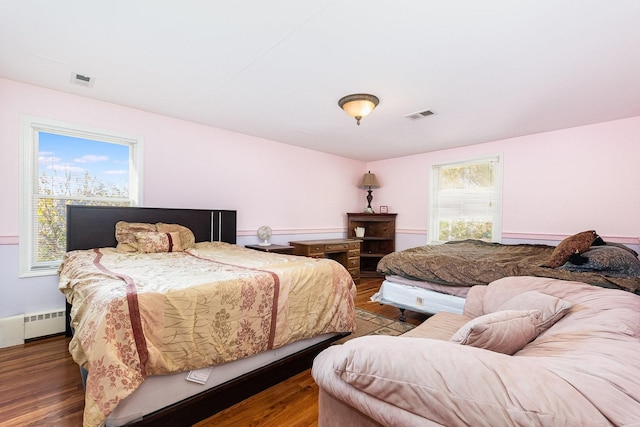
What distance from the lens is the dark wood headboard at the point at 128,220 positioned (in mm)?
2873

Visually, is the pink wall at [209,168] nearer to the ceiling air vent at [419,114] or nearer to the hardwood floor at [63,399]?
the hardwood floor at [63,399]

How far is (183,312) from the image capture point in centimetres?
148

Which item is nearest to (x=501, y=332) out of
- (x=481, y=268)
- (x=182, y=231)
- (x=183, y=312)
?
(x=183, y=312)

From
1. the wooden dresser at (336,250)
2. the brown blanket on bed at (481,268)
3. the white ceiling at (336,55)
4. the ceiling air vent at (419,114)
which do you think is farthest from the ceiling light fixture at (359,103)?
the wooden dresser at (336,250)

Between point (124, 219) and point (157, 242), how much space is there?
61 cm

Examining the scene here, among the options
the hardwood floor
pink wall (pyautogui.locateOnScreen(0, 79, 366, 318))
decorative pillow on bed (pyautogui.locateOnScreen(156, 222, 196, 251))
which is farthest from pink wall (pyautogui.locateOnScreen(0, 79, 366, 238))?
the hardwood floor

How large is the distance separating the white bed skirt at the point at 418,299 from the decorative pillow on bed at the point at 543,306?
4.18ft

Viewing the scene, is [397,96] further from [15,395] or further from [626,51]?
[15,395]

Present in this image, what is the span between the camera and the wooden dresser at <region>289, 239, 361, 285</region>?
14.8 ft

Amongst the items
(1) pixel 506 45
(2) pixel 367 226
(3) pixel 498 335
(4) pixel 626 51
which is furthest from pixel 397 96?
(2) pixel 367 226

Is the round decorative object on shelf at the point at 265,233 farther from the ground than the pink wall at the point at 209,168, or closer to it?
closer to it

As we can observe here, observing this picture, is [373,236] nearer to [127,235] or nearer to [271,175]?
[271,175]

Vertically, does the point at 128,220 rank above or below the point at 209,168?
below

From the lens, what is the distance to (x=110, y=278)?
5.50ft
